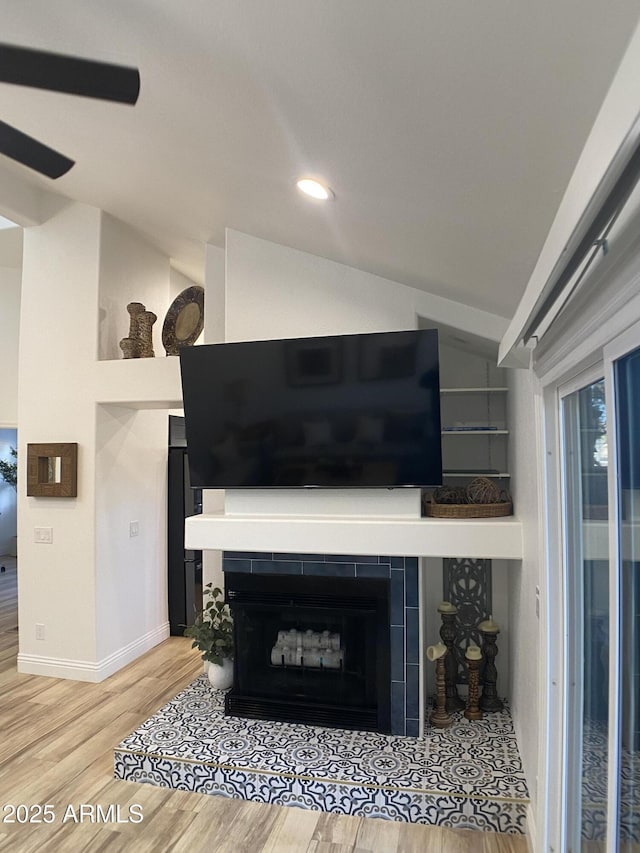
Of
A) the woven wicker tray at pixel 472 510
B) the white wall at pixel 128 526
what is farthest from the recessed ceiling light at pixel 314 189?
the white wall at pixel 128 526

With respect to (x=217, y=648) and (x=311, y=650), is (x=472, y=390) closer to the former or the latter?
(x=311, y=650)

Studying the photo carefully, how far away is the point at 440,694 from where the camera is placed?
299cm

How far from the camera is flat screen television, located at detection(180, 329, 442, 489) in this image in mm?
2658

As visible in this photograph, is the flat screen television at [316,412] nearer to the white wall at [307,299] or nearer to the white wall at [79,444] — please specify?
the white wall at [307,299]

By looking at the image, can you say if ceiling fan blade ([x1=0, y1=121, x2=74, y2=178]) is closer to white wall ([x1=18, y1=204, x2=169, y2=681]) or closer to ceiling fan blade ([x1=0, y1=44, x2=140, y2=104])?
ceiling fan blade ([x1=0, y1=44, x2=140, y2=104])

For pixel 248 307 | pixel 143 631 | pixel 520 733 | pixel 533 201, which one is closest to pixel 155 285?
pixel 248 307

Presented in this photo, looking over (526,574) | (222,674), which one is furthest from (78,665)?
(526,574)

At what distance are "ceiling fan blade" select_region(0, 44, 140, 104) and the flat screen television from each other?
146 cm

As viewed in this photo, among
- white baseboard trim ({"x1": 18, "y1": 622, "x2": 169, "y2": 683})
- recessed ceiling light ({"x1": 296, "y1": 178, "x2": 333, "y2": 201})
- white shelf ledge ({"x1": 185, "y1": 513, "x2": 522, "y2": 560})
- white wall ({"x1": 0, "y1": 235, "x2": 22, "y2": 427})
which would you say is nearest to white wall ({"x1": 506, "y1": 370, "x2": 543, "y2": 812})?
white shelf ledge ({"x1": 185, "y1": 513, "x2": 522, "y2": 560})

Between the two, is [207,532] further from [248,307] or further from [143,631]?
[143,631]

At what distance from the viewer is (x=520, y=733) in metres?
2.66

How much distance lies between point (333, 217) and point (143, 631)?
3472mm

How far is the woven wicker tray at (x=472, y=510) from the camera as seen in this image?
2812 millimetres

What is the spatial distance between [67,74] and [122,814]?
2800mm
